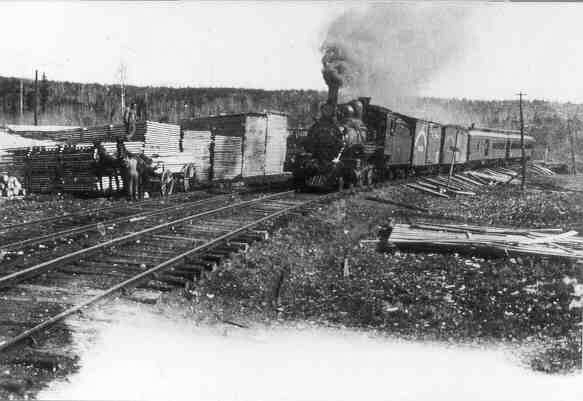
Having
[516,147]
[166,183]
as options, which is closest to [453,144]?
[166,183]

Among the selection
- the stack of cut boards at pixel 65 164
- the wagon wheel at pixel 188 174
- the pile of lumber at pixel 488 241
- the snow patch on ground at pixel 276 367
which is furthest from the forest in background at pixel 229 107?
the snow patch on ground at pixel 276 367

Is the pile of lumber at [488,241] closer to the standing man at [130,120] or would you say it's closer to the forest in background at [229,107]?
the standing man at [130,120]

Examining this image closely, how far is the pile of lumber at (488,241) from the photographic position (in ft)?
28.5

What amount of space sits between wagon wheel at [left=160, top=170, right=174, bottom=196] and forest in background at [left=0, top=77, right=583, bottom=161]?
3447 cm

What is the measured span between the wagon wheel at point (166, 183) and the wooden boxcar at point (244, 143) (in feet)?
11.5

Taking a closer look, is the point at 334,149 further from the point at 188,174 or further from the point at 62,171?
the point at 62,171

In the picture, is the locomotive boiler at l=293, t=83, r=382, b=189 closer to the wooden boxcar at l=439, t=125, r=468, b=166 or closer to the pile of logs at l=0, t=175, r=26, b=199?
the wooden boxcar at l=439, t=125, r=468, b=166

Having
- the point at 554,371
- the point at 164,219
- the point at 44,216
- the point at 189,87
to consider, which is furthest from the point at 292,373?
the point at 189,87

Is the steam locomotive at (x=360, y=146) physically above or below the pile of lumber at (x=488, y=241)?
above

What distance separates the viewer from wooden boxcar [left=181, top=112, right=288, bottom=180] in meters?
21.4

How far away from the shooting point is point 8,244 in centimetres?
860

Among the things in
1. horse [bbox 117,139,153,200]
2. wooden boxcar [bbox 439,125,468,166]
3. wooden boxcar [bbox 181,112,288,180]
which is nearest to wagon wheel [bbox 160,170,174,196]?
horse [bbox 117,139,153,200]

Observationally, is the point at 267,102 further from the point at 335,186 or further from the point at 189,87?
the point at 335,186

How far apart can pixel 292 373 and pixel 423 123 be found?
19.5 m
